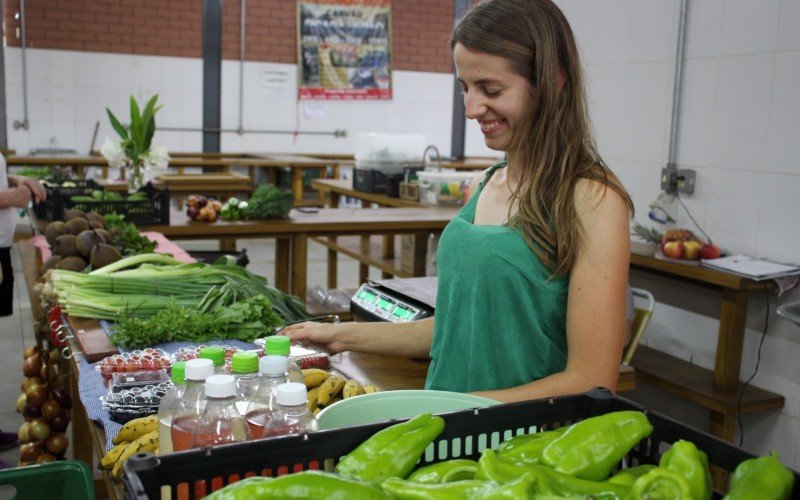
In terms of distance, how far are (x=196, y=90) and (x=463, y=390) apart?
10.9m

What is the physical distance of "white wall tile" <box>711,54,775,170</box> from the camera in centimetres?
371

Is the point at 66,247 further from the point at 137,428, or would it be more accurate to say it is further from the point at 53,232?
the point at 137,428

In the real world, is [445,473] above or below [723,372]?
above

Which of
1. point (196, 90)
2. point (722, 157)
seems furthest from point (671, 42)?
point (196, 90)

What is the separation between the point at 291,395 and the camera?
1.12 m

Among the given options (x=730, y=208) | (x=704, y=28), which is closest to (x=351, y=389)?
(x=730, y=208)

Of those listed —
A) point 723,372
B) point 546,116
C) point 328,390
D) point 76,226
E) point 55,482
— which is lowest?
point 723,372

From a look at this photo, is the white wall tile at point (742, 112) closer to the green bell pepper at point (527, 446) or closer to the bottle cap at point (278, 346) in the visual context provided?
the bottle cap at point (278, 346)

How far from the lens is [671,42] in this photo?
4180mm

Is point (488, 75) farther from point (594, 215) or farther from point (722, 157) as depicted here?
point (722, 157)

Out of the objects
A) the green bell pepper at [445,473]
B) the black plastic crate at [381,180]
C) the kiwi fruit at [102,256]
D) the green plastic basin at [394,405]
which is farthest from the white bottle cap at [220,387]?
the black plastic crate at [381,180]

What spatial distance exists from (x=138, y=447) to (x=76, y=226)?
2305 millimetres

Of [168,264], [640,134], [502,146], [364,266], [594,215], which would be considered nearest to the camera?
[594,215]

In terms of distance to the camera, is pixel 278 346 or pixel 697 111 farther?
pixel 697 111
